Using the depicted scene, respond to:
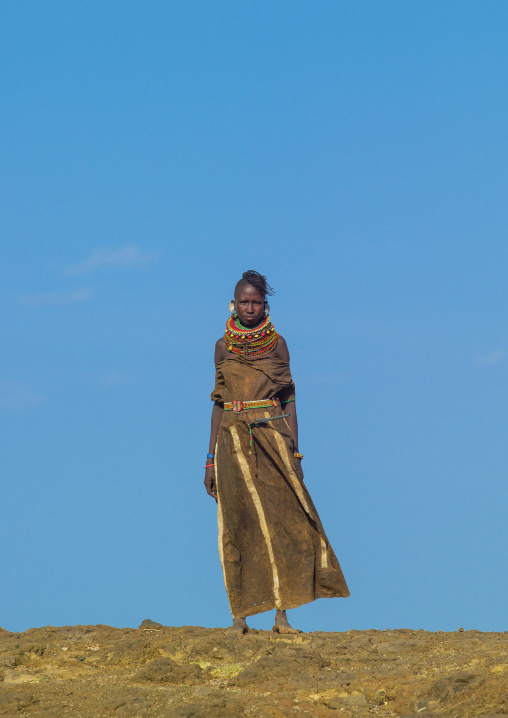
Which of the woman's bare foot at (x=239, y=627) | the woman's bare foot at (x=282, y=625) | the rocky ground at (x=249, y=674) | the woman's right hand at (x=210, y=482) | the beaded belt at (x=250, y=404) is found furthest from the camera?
the woman's right hand at (x=210, y=482)

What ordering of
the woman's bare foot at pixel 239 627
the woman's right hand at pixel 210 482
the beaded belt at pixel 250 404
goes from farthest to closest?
1. the woman's right hand at pixel 210 482
2. the beaded belt at pixel 250 404
3. the woman's bare foot at pixel 239 627

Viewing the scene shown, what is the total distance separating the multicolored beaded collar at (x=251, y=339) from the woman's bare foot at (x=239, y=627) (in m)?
2.51

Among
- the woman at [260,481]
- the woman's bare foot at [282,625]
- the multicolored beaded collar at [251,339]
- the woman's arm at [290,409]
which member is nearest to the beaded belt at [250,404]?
the woman at [260,481]

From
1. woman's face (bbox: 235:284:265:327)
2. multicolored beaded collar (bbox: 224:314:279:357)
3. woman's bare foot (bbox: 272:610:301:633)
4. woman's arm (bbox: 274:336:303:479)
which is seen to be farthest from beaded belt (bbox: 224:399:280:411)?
woman's bare foot (bbox: 272:610:301:633)

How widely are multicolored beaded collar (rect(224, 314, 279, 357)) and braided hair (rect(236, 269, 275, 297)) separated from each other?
283mm

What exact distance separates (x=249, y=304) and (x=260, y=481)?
1725 millimetres

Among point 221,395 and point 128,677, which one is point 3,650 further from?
point 221,395

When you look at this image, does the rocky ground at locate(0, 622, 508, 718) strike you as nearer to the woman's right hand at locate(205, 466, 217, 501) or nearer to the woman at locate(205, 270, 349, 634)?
the woman at locate(205, 270, 349, 634)

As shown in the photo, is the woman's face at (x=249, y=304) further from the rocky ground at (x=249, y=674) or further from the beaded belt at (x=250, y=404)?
the rocky ground at (x=249, y=674)

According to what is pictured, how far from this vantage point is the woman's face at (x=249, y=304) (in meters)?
8.92

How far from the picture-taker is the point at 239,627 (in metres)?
8.37

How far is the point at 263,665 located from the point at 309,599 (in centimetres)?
161

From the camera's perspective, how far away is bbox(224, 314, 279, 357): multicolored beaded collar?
8.91m

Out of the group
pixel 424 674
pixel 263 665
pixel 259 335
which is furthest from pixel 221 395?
pixel 424 674
